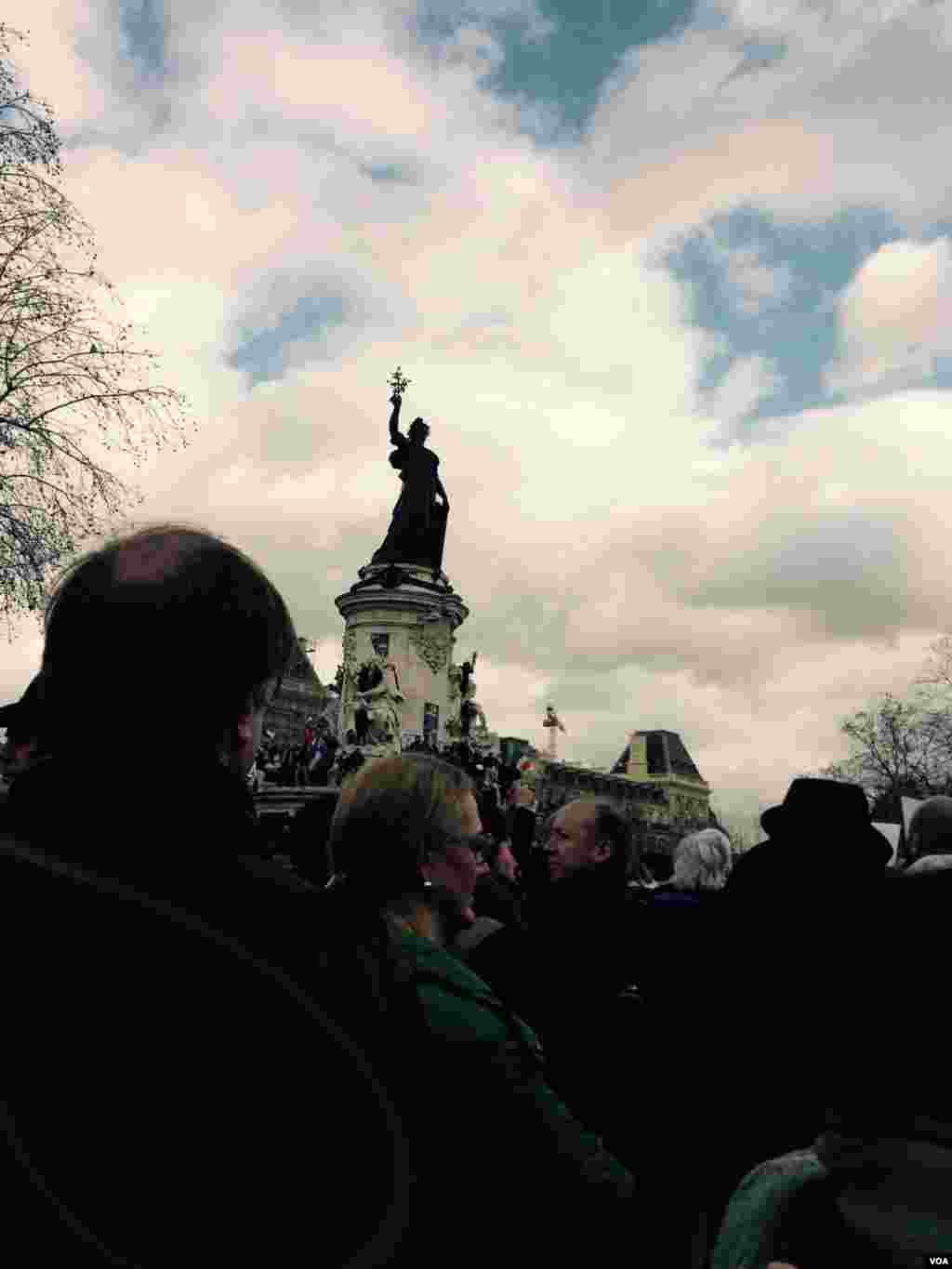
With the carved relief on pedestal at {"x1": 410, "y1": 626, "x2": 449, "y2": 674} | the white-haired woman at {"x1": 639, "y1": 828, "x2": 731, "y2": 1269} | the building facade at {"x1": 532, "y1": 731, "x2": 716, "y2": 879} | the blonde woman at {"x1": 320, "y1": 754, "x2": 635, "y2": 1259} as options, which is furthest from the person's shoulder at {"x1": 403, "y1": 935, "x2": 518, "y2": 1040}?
the building facade at {"x1": 532, "y1": 731, "x2": 716, "y2": 879}

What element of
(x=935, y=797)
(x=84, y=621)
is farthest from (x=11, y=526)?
(x=84, y=621)

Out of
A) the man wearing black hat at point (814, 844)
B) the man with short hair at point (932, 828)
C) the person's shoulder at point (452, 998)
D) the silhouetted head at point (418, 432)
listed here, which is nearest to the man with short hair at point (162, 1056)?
the person's shoulder at point (452, 998)

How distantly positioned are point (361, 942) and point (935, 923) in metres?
0.95

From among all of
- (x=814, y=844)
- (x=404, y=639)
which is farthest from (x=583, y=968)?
(x=404, y=639)

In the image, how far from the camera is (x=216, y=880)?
120cm

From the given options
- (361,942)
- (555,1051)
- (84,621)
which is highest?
(84,621)

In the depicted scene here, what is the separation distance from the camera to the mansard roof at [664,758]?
10481cm

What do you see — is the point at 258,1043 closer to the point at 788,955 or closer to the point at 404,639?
the point at 788,955

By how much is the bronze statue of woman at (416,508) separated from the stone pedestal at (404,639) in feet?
5.35

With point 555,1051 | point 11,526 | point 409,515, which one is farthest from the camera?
point 409,515

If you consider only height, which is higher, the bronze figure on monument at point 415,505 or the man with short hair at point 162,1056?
the bronze figure on monument at point 415,505

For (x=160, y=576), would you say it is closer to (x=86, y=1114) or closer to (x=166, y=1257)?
(x=86, y=1114)

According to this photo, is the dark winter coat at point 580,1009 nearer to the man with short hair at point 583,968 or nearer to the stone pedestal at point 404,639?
the man with short hair at point 583,968

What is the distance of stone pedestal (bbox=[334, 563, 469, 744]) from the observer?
27891 millimetres
